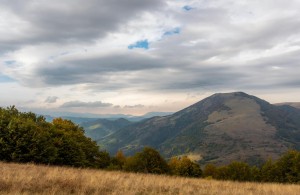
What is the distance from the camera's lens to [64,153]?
5522cm

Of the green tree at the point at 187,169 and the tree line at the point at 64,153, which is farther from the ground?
the tree line at the point at 64,153

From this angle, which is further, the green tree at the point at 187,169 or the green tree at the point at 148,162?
the green tree at the point at 187,169

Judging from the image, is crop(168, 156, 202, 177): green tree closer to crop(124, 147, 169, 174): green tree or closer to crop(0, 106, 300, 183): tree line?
crop(0, 106, 300, 183): tree line

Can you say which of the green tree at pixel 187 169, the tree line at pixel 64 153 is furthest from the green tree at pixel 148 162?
the green tree at pixel 187 169

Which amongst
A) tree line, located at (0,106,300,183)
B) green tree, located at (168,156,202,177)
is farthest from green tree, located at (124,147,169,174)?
green tree, located at (168,156,202,177)

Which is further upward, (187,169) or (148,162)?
(148,162)

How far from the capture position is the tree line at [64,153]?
42.2 metres

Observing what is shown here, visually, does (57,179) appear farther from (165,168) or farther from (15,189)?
(165,168)

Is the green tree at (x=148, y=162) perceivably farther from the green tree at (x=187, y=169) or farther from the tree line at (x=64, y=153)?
the green tree at (x=187, y=169)

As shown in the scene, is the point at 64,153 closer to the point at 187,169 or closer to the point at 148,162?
the point at 148,162

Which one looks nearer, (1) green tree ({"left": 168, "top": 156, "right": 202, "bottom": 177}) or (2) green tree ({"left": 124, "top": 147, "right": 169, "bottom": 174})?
(2) green tree ({"left": 124, "top": 147, "right": 169, "bottom": 174})

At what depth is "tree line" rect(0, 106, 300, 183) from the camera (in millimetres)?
42250

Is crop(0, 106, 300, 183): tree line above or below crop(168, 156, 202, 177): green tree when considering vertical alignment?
above

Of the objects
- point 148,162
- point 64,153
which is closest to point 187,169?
point 148,162
